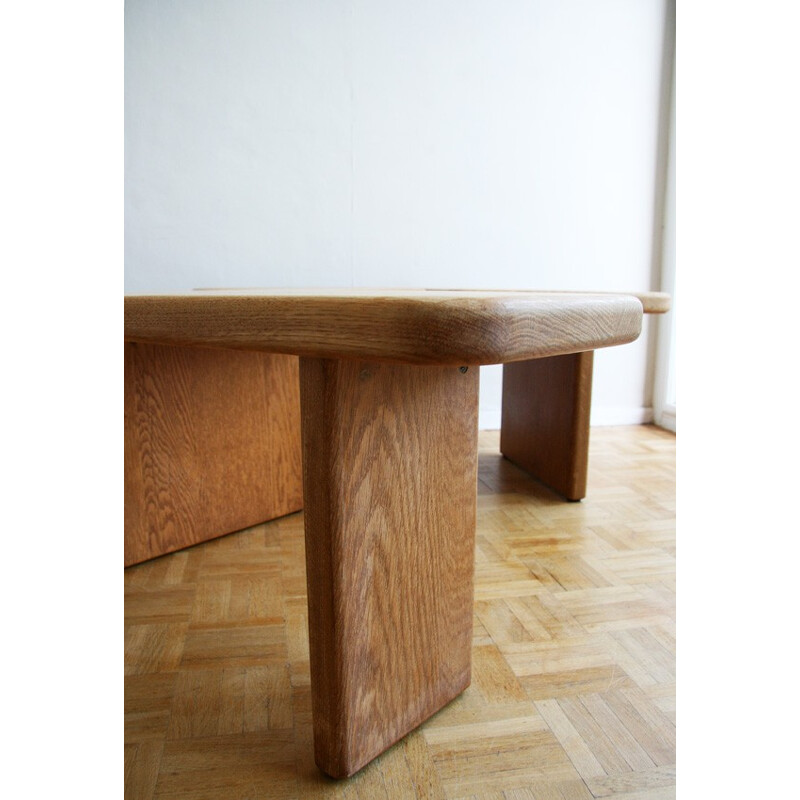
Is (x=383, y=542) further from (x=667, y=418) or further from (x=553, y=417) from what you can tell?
(x=667, y=418)

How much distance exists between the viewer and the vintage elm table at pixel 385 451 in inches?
20.9

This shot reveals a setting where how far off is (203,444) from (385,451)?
0.72 m

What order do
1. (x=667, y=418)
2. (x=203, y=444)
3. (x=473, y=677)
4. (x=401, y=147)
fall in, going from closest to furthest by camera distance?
1. (x=473, y=677)
2. (x=203, y=444)
3. (x=401, y=147)
4. (x=667, y=418)

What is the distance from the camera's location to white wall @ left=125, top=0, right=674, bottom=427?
2010 mm

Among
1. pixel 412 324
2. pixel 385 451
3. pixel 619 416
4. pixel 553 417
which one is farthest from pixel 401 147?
pixel 412 324

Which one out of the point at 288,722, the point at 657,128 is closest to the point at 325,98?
the point at 657,128

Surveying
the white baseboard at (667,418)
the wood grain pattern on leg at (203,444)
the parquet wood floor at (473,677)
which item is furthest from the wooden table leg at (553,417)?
the white baseboard at (667,418)

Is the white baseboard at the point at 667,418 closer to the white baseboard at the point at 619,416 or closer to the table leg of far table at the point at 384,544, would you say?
the white baseboard at the point at 619,416

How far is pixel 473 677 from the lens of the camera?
928mm

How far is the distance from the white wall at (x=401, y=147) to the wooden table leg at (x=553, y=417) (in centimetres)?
48

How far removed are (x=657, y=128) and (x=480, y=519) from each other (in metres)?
1.62

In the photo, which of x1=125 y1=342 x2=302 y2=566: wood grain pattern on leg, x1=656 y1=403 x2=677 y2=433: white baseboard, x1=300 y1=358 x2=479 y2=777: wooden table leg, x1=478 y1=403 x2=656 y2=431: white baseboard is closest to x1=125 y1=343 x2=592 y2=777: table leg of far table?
x1=300 y1=358 x2=479 y2=777: wooden table leg

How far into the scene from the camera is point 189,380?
131 centimetres
